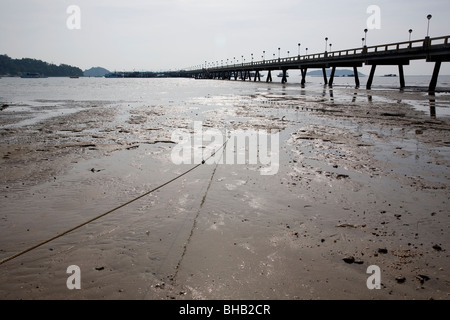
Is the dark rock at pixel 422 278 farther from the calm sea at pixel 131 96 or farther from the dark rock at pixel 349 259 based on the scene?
the calm sea at pixel 131 96

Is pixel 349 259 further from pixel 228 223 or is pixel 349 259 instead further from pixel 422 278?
pixel 228 223

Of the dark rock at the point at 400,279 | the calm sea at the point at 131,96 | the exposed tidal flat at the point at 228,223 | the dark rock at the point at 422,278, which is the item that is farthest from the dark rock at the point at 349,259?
the calm sea at the point at 131,96

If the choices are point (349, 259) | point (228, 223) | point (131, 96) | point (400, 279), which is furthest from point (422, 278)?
point (131, 96)

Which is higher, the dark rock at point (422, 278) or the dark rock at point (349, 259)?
the dark rock at point (349, 259)

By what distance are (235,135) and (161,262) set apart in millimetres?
7951

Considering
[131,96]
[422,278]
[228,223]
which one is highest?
[131,96]

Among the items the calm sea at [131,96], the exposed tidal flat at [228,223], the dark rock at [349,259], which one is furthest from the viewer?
the calm sea at [131,96]

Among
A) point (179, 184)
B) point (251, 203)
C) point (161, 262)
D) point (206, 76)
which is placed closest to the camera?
point (161, 262)

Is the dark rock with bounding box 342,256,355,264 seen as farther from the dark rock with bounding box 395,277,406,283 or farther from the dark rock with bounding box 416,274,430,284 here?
the dark rock with bounding box 416,274,430,284

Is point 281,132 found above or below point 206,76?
below

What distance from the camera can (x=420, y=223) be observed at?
4.32 metres

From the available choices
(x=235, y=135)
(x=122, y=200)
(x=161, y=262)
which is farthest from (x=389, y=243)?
(x=235, y=135)

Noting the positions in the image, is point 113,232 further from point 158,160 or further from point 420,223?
point 420,223

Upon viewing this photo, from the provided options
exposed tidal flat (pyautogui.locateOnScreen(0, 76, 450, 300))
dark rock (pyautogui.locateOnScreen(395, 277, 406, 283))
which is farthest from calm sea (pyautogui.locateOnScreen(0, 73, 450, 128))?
dark rock (pyautogui.locateOnScreen(395, 277, 406, 283))
